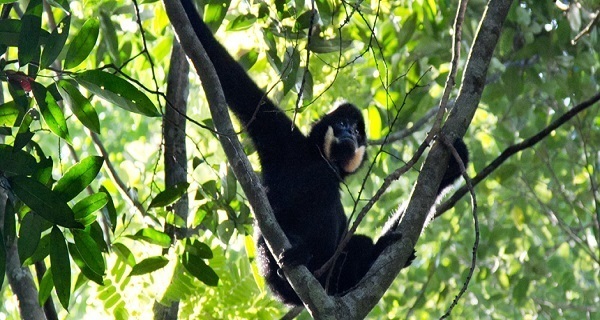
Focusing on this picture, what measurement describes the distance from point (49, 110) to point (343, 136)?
316 cm

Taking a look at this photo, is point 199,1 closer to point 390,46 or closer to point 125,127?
point 390,46

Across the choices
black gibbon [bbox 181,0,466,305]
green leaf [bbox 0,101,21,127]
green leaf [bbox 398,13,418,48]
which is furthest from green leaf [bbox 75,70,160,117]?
green leaf [bbox 398,13,418,48]

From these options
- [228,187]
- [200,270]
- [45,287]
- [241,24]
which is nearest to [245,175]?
[200,270]

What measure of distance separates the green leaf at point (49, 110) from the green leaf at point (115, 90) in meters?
0.15

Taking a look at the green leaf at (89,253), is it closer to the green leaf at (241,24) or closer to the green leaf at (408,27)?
the green leaf at (241,24)

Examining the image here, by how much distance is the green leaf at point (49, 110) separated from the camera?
3.19m

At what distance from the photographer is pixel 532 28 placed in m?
6.32

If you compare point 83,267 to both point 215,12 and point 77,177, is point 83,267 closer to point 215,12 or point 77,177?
point 77,177

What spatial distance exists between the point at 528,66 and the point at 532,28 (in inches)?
36.2

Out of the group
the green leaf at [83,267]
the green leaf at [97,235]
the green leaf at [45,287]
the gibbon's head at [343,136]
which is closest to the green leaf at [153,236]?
the green leaf at [97,235]

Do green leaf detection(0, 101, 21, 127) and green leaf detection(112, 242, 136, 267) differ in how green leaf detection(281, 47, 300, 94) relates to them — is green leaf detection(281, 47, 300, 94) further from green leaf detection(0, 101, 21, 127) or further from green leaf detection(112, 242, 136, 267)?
green leaf detection(0, 101, 21, 127)

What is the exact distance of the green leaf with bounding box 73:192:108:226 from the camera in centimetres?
335

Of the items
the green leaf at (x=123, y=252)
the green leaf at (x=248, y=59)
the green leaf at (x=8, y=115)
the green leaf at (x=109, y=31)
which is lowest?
the green leaf at (x=123, y=252)

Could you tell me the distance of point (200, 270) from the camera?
455 centimetres
